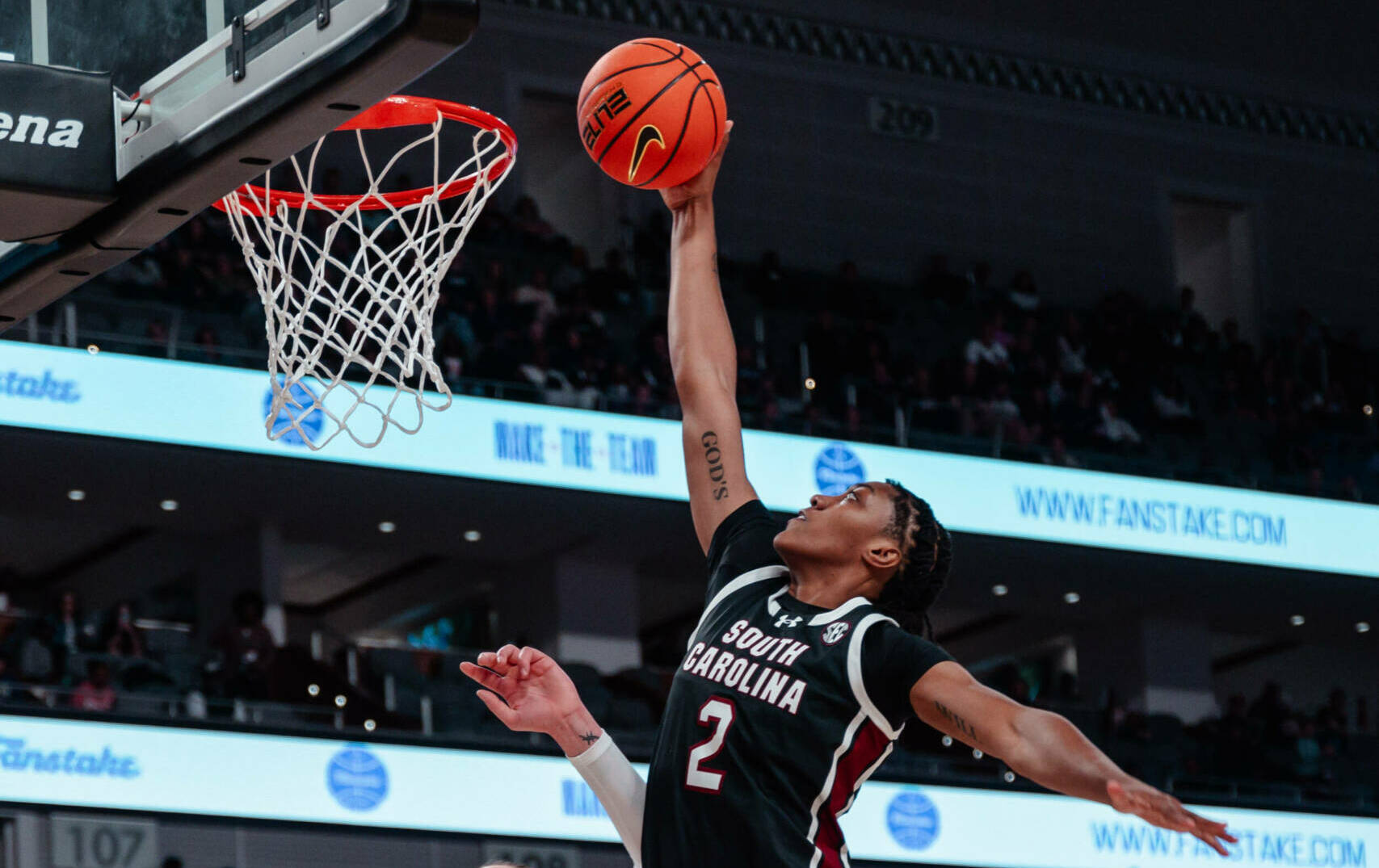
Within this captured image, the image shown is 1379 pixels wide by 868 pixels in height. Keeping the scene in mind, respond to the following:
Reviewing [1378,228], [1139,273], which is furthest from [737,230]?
[1378,228]

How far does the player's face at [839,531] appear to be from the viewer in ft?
10.3

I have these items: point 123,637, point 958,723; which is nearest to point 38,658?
point 123,637

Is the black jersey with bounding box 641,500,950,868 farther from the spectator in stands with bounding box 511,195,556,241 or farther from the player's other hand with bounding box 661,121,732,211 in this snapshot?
the spectator in stands with bounding box 511,195,556,241

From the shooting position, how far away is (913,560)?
3.19m

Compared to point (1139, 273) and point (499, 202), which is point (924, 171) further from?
point (499, 202)

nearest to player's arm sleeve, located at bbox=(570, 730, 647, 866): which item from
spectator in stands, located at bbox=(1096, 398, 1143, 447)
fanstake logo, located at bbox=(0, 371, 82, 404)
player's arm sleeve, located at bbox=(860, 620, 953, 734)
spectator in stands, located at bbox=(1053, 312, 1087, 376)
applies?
player's arm sleeve, located at bbox=(860, 620, 953, 734)

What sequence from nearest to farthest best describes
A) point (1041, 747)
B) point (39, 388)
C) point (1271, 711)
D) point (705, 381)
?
point (1041, 747) < point (705, 381) < point (39, 388) < point (1271, 711)

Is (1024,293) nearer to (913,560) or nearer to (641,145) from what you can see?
(641,145)

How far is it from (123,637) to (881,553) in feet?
30.8

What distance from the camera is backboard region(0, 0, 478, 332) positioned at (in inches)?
126

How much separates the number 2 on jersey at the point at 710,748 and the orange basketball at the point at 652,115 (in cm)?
112

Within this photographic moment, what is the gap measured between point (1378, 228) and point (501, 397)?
11880 millimetres

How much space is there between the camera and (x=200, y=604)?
15.5m

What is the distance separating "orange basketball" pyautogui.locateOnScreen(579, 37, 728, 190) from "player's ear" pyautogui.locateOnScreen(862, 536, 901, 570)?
2.96 feet
